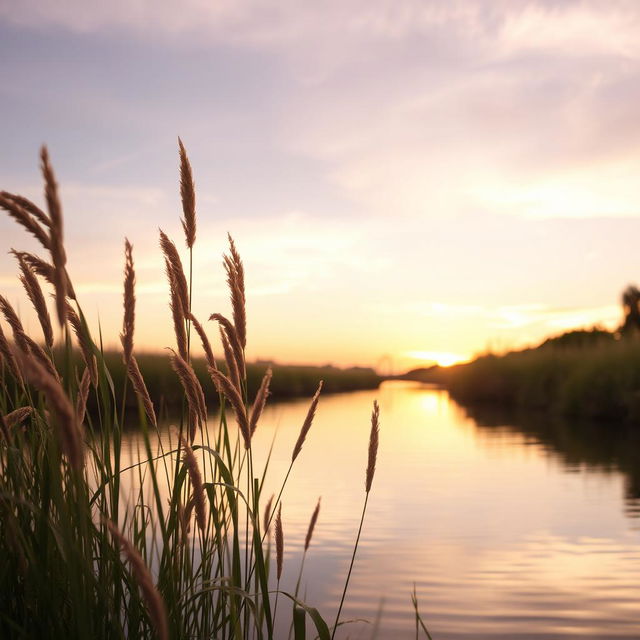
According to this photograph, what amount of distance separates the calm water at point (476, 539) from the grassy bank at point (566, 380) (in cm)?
335

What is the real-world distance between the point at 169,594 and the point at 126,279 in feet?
2.30

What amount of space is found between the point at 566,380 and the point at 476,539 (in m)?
9.32

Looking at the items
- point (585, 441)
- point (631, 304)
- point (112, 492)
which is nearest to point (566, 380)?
point (585, 441)

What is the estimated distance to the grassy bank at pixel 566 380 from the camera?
10.6 meters

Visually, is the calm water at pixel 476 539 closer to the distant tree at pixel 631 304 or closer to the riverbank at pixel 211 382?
the riverbank at pixel 211 382

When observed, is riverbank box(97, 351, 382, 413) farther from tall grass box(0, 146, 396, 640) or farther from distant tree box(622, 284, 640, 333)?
distant tree box(622, 284, 640, 333)

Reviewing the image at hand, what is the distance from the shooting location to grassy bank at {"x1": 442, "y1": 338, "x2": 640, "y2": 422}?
418 inches

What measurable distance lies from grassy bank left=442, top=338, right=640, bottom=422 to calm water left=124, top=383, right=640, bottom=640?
3.35 m

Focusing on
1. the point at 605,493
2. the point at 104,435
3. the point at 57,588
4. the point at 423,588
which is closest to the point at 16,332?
the point at 104,435

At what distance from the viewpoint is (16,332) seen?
1278 millimetres

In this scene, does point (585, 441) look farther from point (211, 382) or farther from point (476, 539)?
point (211, 382)

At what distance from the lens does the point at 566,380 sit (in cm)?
1252

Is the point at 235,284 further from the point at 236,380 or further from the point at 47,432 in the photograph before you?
the point at 47,432

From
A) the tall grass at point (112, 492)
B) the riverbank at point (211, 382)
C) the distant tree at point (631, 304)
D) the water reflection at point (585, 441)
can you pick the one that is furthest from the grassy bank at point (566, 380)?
the distant tree at point (631, 304)
